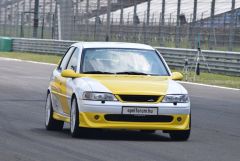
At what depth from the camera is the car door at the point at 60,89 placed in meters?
13.6

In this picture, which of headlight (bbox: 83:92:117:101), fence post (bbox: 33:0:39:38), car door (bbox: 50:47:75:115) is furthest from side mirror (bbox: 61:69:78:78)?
fence post (bbox: 33:0:39:38)

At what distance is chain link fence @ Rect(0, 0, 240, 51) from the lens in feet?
126

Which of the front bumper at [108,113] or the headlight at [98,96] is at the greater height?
the headlight at [98,96]

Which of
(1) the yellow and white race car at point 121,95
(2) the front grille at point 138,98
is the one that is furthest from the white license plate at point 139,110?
(2) the front grille at point 138,98

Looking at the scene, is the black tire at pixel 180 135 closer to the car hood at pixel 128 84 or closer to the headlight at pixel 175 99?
the headlight at pixel 175 99

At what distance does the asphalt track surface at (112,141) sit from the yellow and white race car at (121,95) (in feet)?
0.84

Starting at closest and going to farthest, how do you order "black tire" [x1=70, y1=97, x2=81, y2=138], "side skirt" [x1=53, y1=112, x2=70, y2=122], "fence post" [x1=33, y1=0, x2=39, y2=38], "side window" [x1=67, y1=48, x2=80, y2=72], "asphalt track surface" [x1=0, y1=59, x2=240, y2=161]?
"asphalt track surface" [x1=0, y1=59, x2=240, y2=161] → "black tire" [x1=70, y1=97, x2=81, y2=138] → "side skirt" [x1=53, y1=112, x2=70, y2=122] → "side window" [x1=67, y1=48, x2=80, y2=72] → "fence post" [x1=33, y1=0, x2=39, y2=38]

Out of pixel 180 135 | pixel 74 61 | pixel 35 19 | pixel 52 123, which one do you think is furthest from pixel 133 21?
pixel 180 135

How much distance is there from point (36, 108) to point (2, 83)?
8.68m

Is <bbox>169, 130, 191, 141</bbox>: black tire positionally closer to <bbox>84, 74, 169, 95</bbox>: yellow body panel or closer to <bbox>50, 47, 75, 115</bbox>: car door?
<bbox>84, 74, 169, 95</bbox>: yellow body panel

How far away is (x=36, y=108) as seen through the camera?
18.6m

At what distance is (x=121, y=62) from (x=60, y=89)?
98 centimetres

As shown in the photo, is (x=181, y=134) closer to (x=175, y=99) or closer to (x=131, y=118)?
(x=175, y=99)

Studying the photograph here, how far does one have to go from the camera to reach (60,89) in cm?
1381
